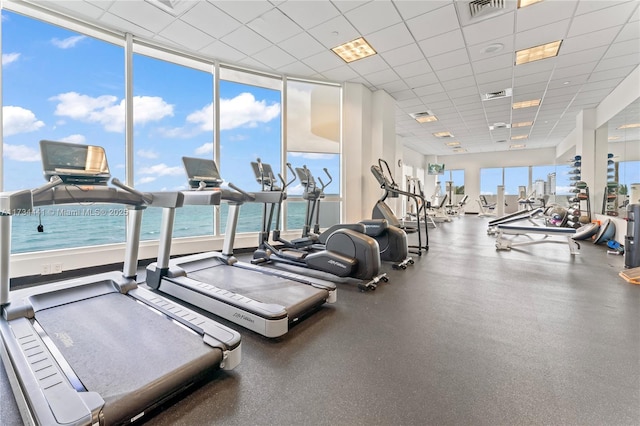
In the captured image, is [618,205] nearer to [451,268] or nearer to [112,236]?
[451,268]

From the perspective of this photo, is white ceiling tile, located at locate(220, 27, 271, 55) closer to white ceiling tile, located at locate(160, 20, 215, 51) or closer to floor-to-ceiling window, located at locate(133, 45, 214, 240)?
white ceiling tile, located at locate(160, 20, 215, 51)

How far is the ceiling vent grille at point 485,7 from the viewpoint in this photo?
349 cm

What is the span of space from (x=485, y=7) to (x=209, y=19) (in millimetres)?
3734

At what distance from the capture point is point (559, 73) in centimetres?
553

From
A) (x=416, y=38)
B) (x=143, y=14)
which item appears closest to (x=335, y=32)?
(x=416, y=38)

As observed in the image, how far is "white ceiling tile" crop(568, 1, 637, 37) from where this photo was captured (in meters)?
3.58

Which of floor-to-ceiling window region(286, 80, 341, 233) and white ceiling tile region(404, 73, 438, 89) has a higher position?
white ceiling tile region(404, 73, 438, 89)

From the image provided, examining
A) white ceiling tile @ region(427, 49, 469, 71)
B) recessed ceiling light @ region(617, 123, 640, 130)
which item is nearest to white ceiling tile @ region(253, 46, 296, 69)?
white ceiling tile @ region(427, 49, 469, 71)

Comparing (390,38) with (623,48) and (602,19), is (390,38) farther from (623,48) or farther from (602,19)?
(623,48)

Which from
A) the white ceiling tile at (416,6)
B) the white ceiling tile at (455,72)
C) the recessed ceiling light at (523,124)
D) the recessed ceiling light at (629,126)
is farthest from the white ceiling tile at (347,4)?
the recessed ceiling light at (523,124)

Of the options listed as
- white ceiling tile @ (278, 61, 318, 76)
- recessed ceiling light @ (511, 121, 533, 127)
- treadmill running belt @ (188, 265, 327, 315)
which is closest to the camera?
treadmill running belt @ (188, 265, 327, 315)

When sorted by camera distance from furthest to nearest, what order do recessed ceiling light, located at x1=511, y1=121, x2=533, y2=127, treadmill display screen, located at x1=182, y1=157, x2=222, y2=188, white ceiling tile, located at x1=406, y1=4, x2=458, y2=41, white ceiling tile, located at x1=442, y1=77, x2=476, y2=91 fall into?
1. recessed ceiling light, located at x1=511, y1=121, x2=533, y2=127
2. white ceiling tile, located at x1=442, y1=77, x2=476, y2=91
3. white ceiling tile, located at x1=406, y1=4, x2=458, y2=41
4. treadmill display screen, located at x1=182, y1=157, x2=222, y2=188

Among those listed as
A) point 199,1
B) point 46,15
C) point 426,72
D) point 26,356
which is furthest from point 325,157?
point 26,356

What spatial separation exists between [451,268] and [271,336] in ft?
9.78
